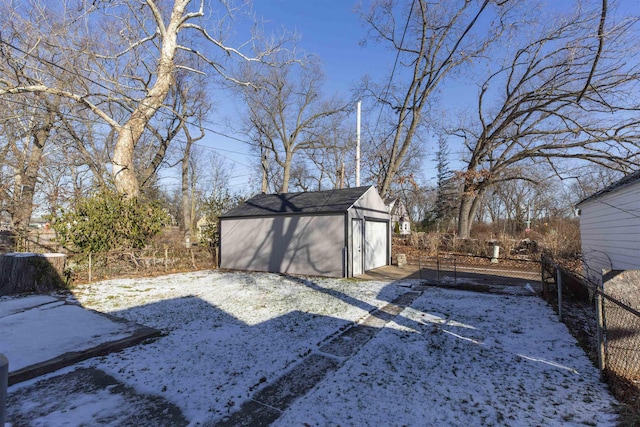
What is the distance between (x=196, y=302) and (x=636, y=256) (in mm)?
8854

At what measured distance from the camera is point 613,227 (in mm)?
7297

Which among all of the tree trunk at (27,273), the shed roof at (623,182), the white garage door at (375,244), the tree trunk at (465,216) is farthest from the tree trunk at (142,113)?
the tree trunk at (465,216)

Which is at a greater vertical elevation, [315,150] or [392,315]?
[315,150]

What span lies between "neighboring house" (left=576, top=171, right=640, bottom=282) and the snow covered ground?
7.55 ft

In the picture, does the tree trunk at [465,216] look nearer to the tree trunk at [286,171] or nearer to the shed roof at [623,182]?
the shed roof at [623,182]

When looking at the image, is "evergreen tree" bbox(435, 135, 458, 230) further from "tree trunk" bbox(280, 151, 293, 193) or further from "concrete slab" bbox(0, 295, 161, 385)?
"concrete slab" bbox(0, 295, 161, 385)

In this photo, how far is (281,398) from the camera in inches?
116

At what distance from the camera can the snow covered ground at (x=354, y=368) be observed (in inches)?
106

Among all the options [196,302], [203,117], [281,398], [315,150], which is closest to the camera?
[281,398]

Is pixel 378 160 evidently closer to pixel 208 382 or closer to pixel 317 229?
pixel 317 229

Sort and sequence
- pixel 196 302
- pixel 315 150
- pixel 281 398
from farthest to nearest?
pixel 315 150 → pixel 196 302 → pixel 281 398

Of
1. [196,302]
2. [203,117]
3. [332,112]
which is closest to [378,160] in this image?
[332,112]

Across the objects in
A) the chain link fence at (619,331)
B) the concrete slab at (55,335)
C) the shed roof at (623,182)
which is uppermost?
the shed roof at (623,182)

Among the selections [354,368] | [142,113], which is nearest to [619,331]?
[354,368]
